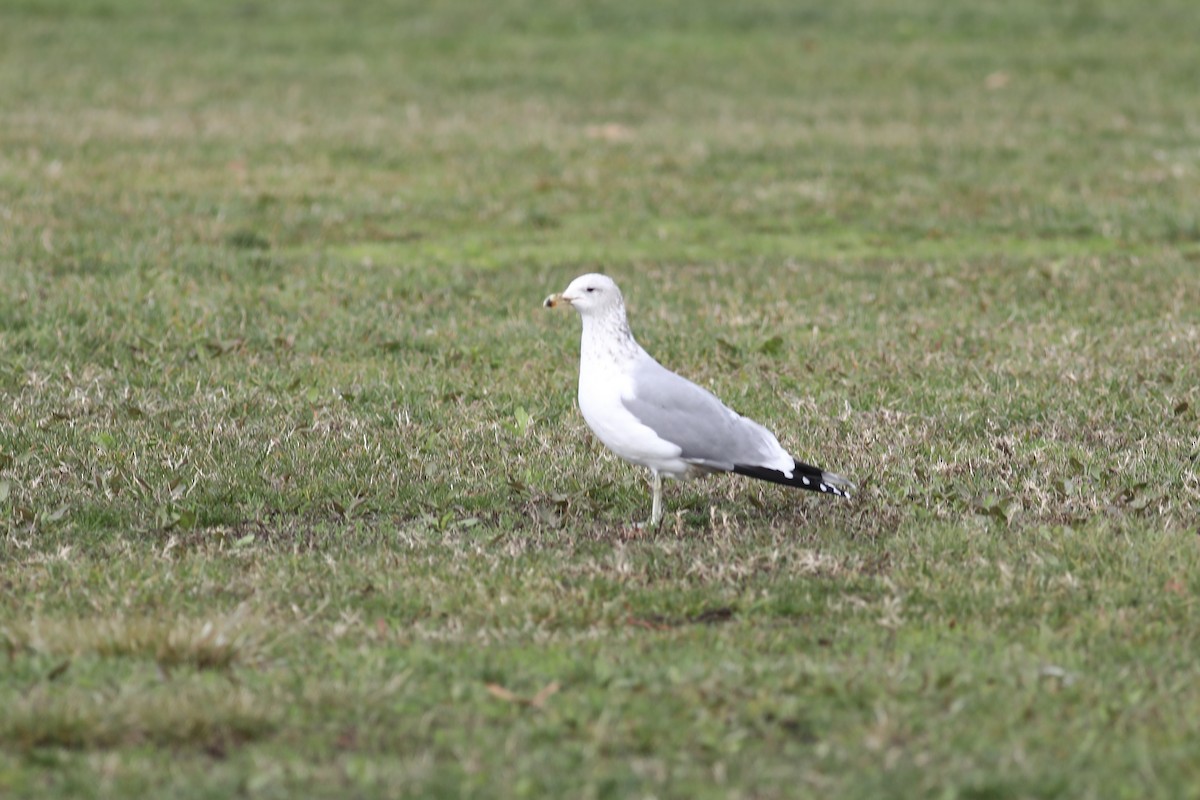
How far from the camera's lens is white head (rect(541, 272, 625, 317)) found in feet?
22.3

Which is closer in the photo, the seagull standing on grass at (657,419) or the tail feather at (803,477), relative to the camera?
the tail feather at (803,477)

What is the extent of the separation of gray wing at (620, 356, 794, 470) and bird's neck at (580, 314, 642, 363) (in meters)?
0.20

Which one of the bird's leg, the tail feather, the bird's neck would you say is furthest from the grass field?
the bird's neck

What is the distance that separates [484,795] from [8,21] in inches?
902

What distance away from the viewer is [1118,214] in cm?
1328

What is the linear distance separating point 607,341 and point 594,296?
0.21 metres

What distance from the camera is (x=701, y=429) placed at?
6.46 m

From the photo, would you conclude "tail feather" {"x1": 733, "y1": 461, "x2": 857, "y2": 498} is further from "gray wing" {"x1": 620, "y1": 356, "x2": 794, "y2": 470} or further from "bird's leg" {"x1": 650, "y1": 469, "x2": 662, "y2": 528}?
"bird's leg" {"x1": 650, "y1": 469, "x2": 662, "y2": 528}

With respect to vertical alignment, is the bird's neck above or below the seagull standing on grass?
above

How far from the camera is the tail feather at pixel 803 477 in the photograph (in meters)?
6.33

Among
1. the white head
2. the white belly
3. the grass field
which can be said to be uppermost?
the white head

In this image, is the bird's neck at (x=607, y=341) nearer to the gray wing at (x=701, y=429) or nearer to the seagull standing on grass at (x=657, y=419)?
the seagull standing on grass at (x=657, y=419)

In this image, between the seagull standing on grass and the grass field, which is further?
the seagull standing on grass

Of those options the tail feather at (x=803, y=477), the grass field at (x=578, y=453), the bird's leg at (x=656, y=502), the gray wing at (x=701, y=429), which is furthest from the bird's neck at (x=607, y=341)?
the tail feather at (x=803, y=477)
